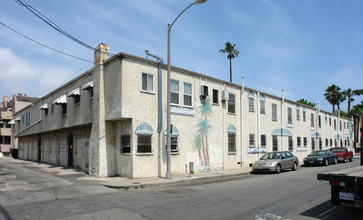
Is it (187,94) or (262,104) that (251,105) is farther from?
(187,94)

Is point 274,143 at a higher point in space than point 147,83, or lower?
lower

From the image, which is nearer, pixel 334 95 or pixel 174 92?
pixel 174 92

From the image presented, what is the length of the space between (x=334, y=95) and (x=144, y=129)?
55591mm

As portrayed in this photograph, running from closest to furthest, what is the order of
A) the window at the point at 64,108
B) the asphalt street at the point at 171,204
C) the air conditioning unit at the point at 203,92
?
1. the asphalt street at the point at 171,204
2. the air conditioning unit at the point at 203,92
3. the window at the point at 64,108

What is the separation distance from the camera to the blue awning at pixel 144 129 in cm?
1481

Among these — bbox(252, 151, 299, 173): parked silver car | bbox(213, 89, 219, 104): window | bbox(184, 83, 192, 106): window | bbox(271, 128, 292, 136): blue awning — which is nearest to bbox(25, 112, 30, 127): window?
bbox(184, 83, 192, 106): window

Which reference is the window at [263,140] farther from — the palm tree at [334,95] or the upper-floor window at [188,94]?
the palm tree at [334,95]

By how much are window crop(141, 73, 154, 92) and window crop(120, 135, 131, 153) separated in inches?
112

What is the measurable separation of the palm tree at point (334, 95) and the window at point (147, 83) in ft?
179

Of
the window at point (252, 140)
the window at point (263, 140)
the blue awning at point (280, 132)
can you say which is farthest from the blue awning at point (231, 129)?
the blue awning at point (280, 132)

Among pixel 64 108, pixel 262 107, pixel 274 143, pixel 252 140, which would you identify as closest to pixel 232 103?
pixel 252 140

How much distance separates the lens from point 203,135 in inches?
726

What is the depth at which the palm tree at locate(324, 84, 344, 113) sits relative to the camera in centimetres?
5822

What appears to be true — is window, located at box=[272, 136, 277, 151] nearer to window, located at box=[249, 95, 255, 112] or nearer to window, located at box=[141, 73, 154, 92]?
window, located at box=[249, 95, 255, 112]
